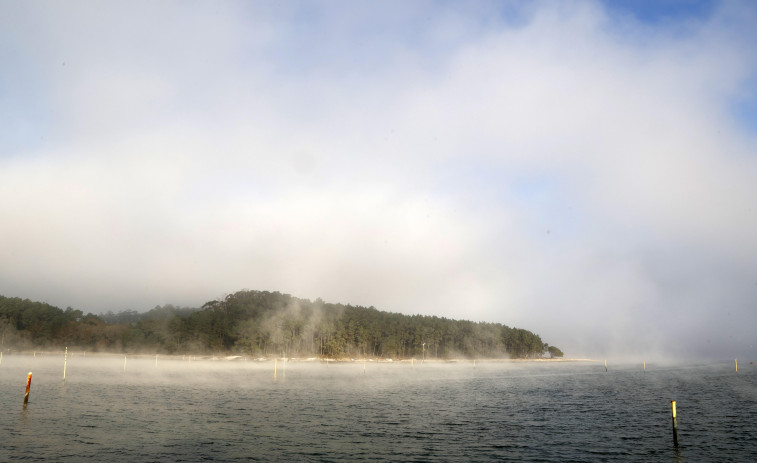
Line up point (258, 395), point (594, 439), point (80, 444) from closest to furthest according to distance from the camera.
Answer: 1. point (80, 444)
2. point (594, 439)
3. point (258, 395)

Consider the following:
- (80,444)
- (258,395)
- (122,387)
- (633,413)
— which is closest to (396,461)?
(80,444)

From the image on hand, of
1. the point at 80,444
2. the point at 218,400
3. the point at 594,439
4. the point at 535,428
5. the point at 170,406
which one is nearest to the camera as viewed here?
the point at 80,444

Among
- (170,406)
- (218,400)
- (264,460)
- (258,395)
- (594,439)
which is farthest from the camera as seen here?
(258,395)

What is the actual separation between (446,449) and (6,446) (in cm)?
2991

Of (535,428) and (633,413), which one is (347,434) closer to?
(535,428)

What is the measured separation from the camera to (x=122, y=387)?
75.1m

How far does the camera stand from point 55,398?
187 ft

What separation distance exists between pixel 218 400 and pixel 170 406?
8001mm

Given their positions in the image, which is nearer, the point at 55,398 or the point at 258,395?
the point at 55,398

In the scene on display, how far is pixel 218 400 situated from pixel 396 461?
129 ft

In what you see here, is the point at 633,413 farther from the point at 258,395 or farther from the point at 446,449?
the point at 258,395

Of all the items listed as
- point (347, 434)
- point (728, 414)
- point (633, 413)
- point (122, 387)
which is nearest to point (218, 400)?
point (122, 387)

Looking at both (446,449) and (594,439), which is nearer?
(446,449)

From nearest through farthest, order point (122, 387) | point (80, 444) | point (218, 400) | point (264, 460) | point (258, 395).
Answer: point (264, 460) < point (80, 444) < point (218, 400) < point (258, 395) < point (122, 387)
